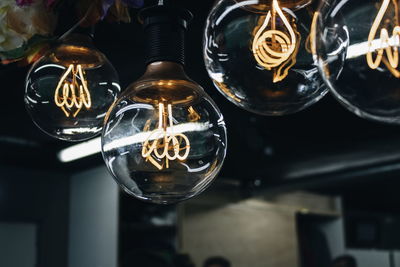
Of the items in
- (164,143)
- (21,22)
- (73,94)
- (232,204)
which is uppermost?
(21,22)

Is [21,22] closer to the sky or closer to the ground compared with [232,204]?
closer to the sky

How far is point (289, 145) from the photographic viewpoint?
209 inches

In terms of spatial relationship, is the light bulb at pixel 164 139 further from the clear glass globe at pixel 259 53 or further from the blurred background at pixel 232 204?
the blurred background at pixel 232 204

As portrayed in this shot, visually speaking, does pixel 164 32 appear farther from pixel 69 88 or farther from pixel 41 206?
pixel 41 206

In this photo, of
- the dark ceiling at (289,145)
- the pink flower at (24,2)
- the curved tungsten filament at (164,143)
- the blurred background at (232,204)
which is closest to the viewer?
the curved tungsten filament at (164,143)

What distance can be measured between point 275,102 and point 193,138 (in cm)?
12

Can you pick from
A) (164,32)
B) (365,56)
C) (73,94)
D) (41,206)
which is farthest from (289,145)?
(365,56)

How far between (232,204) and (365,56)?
18.1 feet

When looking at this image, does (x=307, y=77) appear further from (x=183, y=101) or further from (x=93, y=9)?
(x=93, y=9)

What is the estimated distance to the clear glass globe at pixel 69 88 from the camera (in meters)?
0.91

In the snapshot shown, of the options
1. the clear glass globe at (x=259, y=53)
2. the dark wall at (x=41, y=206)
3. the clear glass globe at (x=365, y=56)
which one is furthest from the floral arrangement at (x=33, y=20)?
the dark wall at (x=41, y=206)

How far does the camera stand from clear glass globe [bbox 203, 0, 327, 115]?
71cm

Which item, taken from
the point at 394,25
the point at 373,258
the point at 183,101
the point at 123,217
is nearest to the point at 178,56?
the point at 183,101

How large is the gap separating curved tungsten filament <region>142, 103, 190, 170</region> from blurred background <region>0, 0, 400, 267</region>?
3.41 meters
